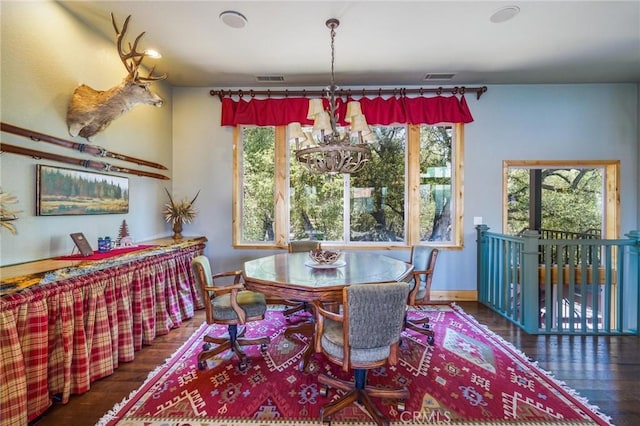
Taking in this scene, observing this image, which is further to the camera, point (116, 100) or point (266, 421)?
point (116, 100)

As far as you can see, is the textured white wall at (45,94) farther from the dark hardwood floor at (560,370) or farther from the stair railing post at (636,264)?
the stair railing post at (636,264)

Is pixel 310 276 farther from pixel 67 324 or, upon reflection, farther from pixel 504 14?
pixel 504 14

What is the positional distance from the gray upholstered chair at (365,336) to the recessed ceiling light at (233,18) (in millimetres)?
2580

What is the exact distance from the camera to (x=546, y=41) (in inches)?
117

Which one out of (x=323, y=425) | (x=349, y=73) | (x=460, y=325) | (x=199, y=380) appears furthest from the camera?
(x=349, y=73)

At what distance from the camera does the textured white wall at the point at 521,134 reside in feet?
13.1

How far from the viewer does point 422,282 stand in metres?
2.90

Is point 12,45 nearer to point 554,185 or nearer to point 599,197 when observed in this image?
point 599,197

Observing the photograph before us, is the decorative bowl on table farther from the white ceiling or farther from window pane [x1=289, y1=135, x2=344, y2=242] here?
the white ceiling

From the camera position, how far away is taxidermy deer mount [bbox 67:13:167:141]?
8.12 feet

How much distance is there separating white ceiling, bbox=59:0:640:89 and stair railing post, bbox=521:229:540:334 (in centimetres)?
204

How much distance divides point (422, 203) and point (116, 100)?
378 centimetres

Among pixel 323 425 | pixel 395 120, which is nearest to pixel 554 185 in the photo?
pixel 395 120

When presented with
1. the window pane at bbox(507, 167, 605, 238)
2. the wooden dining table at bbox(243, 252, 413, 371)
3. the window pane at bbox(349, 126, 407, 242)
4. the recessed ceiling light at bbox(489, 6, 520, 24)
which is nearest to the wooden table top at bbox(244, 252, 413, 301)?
the wooden dining table at bbox(243, 252, 413, 371)
